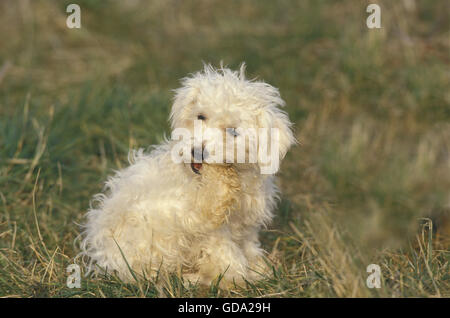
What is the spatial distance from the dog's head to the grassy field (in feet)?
2.54

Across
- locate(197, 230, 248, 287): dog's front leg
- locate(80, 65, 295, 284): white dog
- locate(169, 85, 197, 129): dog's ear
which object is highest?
locate(169, 85, 197, 129): dog's ear

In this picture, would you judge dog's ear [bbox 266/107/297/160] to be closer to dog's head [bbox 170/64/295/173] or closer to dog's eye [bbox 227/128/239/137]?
dog's head [bbox 170/64/295/173]

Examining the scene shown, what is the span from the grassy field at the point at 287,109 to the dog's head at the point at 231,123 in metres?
0.78

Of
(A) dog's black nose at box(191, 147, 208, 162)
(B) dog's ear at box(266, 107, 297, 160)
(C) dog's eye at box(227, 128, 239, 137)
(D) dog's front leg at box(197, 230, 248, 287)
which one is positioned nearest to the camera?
(A) dog's black nose at box(191, 147, 208, 162)

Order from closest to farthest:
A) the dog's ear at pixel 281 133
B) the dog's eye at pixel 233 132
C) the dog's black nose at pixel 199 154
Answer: the dog's black nose at pixel 199 154, the dog's eye at pixel 233 132, the dog's ear at pixel 281 133

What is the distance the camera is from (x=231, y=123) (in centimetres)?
327

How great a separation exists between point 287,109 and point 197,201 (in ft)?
13.1

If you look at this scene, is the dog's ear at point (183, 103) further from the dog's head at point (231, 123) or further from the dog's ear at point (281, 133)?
the dog's ear at point (281, 133)

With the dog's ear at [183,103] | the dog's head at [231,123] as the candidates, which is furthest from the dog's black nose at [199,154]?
the dog's ear at [183,103]

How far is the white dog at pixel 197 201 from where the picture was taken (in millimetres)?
3326

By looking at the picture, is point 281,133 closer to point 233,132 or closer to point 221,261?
point 233,132

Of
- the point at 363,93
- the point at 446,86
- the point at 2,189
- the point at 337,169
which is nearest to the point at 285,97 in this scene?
the point at 363,93

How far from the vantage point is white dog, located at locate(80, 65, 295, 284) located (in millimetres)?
3326

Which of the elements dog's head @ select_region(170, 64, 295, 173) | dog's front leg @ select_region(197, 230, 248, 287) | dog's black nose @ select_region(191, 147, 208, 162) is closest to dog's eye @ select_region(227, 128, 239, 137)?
dog's head @ select_region(170, 64, 295, 173)
